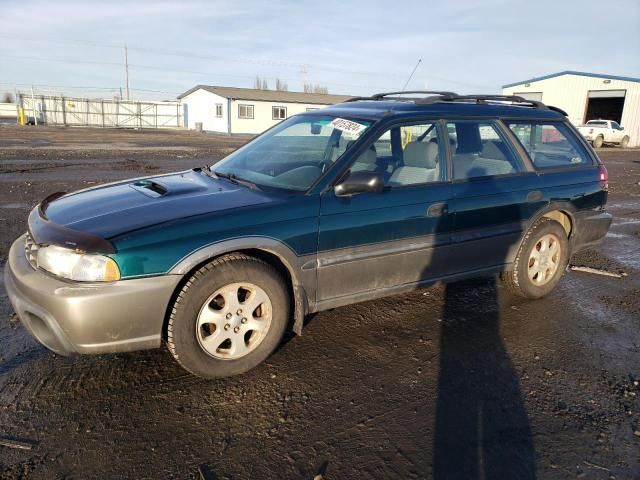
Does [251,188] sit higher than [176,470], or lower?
higher

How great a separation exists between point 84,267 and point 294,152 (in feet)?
6.39

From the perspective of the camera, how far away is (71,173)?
1156 centimetres

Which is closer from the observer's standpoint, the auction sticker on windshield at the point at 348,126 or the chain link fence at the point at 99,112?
the auction sticker on windshield at the point at 348,126

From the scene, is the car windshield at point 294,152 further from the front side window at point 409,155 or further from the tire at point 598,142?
the tire at point 598,142

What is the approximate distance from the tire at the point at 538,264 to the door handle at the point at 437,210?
1.10 metres

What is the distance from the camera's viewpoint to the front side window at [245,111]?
39.0m

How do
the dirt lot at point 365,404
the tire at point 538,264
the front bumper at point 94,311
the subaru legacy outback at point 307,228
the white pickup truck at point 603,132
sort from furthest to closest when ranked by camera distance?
the white pickup truck at point 603,132 → the tire at point 538,264 → the subaru legacy outback at point 307,228 → the front bumper at point 94,311 → the dirt lot at point 365,404

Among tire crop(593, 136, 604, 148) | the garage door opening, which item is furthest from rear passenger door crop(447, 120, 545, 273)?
the garage door opening

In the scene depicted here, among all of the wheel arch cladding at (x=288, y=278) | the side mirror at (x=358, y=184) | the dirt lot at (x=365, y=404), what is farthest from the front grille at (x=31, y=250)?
the side mirror at (x=358, y=184)

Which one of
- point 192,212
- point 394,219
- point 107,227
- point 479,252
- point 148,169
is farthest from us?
point 148,169

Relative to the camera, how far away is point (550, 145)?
481cm

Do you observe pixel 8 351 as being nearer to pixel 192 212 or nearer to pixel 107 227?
pixel 107 227

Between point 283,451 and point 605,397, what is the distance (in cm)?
208

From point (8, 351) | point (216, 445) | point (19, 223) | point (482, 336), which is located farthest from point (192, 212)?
point (19, 223)
